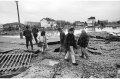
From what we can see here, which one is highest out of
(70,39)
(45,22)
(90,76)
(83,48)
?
(45,22)

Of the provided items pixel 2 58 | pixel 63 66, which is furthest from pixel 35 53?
pixel 63 66

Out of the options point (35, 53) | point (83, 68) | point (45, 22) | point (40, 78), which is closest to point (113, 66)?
point (83, 68)

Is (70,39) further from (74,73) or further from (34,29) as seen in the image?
(34,29)

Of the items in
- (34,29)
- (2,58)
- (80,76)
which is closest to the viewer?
(80,76)

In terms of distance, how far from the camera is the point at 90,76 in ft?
13.3

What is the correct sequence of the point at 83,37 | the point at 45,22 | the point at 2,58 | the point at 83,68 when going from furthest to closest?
the point at 45,22 → the point at 2,58 → the point at 83,37 → the point at 83,68

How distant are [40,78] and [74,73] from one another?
4.56 ft

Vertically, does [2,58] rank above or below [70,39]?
below

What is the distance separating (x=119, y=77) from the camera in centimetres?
391

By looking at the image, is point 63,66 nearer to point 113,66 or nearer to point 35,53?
point 113,66

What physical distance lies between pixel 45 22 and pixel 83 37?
215 feet

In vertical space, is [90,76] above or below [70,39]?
below

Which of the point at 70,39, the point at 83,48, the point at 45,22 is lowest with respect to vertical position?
A: the point at 83,48

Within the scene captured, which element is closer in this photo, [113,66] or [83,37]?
[113,66]
